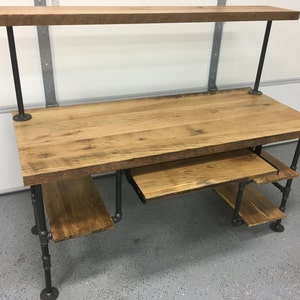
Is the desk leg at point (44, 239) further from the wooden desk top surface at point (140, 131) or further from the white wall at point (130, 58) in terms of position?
the white wall at point (130, 58)

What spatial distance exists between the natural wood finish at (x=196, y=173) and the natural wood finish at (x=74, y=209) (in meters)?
0.24

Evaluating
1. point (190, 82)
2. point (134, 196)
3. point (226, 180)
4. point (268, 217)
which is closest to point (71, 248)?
point (134, 196)

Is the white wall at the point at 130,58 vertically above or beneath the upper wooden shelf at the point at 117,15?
beneath

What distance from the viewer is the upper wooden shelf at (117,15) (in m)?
1.22

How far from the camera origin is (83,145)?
1268mm

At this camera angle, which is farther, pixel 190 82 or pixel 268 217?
pixel 190 82

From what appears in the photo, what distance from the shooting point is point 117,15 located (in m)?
1.31

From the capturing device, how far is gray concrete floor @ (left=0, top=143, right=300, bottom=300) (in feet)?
4.84

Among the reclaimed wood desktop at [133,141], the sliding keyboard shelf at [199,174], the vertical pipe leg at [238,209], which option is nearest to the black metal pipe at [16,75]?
the reclaimed wood desktop at [133,141]

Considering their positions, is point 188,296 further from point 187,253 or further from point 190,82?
point 190,82

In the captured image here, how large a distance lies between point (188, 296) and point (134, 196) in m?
0.74

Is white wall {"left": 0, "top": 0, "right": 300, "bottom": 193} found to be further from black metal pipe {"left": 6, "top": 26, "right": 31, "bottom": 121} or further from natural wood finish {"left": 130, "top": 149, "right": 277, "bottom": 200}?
natural wood finish {"left": 130, "top": 149, "right": 277, "bottom": 200}

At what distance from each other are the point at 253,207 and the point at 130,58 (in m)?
1.02

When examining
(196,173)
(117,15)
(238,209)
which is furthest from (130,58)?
(238,209)
